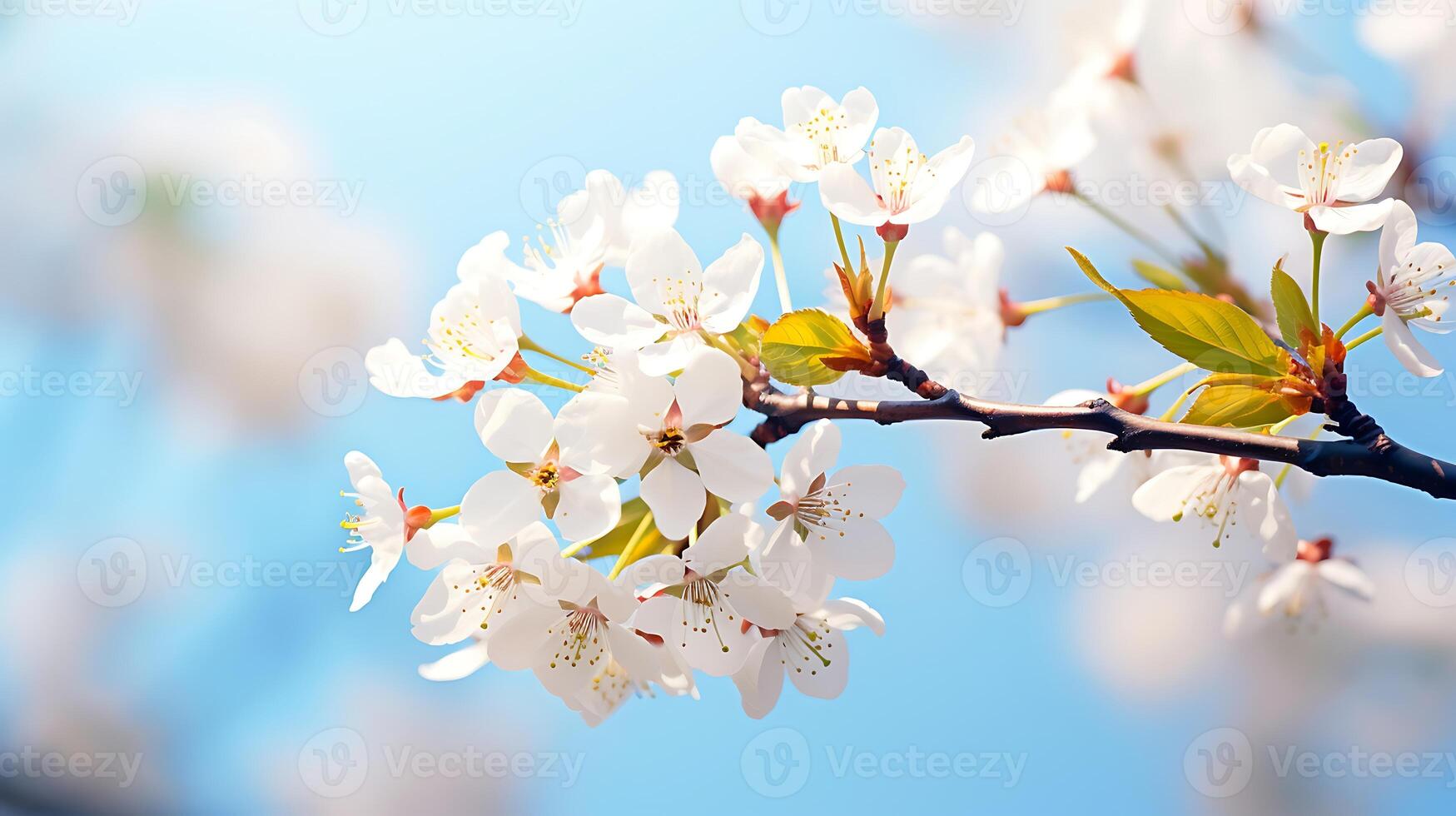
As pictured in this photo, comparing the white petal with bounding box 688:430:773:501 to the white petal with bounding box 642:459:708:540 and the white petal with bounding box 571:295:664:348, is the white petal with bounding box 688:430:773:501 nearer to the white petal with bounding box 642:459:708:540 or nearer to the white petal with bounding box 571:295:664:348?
the white petal with bounding box 642:459:708:540

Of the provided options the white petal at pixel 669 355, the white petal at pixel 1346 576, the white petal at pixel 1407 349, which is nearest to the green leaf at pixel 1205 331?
the white petal at pixel 1407 349

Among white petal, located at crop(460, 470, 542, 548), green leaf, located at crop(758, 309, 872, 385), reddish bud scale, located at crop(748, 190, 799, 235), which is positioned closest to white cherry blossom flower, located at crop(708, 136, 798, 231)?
reddish bud scale, located at crop(748, 190, 799, 235)

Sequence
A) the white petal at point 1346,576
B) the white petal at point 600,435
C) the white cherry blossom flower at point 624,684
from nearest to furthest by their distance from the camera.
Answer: the white petal at point 600,435 < the white cherry blossom flower at point 624,684 < the white petal at point 1346,576

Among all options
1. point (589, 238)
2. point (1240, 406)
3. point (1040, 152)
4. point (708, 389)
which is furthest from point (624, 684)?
point (1040, 152)

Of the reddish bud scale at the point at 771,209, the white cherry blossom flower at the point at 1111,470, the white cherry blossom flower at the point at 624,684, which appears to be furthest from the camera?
the white cherry blossom flower at the point at 1111,470

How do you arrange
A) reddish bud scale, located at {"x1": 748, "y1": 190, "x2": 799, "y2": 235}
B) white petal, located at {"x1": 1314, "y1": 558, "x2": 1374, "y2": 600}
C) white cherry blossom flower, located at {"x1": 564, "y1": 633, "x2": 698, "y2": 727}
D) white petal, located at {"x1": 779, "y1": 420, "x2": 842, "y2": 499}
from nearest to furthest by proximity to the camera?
white petal, located at {"x1": 779, "y1": 420, "x2": 842, "y2": 499} < white cherry blossom flower, located at {"x1": 564, "y1": 633, "x2": 698, "y2": 727} < reddish bud scale, located at {"x1": 748, "y1": 190, "x2": 799, "y2": 235} < white petal, located at {"x1": 1314, "y1": 558, "x2": 1374, "y2": 600}

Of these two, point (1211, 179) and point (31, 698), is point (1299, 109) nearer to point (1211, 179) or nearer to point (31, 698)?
point (1211, 179)

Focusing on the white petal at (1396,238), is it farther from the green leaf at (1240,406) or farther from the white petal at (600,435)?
the white petal at (600,435)

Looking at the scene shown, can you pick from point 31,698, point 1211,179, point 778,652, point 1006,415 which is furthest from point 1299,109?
point 31,698
